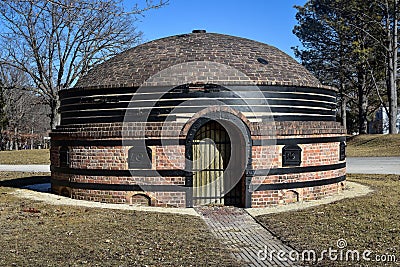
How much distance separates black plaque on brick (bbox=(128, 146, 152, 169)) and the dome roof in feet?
6.30

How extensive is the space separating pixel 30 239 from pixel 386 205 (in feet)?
27.6

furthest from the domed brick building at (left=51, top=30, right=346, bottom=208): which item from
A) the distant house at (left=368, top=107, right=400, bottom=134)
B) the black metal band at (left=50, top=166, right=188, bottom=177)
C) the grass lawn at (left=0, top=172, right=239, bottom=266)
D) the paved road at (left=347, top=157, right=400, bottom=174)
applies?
the distant house at (left=368, top=107, right=400, bottom=134)

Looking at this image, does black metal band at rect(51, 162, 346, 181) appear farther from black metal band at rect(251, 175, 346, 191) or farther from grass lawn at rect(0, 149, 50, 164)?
grass lawn at rect(0, 149, 50, 164)

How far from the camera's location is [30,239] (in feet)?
29.2

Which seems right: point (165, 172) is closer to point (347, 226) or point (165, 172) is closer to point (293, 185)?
point (293, 185)

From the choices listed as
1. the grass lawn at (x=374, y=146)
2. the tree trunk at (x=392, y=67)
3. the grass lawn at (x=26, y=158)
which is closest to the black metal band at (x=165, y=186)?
the grass lawn at (x=26, y=158)

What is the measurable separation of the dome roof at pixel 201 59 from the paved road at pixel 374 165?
8.71 metres

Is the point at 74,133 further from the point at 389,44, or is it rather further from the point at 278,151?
the point at 389,44

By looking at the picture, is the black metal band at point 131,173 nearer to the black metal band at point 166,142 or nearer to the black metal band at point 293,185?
the black metal band at point 166,142

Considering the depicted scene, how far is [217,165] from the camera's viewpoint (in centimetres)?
1312

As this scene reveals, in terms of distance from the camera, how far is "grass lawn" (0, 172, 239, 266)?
7539 millimetres

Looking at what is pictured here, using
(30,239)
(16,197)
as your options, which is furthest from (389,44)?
(30,239)

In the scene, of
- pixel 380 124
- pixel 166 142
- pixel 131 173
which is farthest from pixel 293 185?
pixel 380 124

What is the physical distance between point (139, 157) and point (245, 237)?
4.46 m
